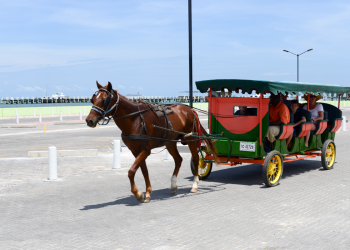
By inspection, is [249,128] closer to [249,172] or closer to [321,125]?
[249,172]

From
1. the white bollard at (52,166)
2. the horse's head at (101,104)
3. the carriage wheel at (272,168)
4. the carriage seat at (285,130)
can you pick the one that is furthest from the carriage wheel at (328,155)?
the white bollard at (52,166)

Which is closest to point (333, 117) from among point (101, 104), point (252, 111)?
point (252, 111)

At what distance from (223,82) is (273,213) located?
12.3 feet

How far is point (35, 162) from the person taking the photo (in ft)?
43.5

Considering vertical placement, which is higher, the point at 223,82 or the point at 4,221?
the point at 223,82

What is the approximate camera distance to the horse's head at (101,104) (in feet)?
23.3

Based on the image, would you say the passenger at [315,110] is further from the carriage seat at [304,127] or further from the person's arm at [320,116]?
the carriage seat at [304,127]

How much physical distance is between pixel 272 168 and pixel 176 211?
3113mm

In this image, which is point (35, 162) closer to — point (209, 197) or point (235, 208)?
point (209, 197)

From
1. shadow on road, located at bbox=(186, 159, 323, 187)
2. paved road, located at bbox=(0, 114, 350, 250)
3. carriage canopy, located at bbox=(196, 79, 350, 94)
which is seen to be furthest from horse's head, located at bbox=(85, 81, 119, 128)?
shadow on road, located at bbox=(186, 159, 323, 187)

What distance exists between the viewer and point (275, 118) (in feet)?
33.1

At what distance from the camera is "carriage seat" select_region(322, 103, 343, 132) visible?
12.3m

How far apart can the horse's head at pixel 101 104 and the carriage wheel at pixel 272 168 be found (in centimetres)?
366

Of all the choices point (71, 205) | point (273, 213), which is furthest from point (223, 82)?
point (71, 205)
